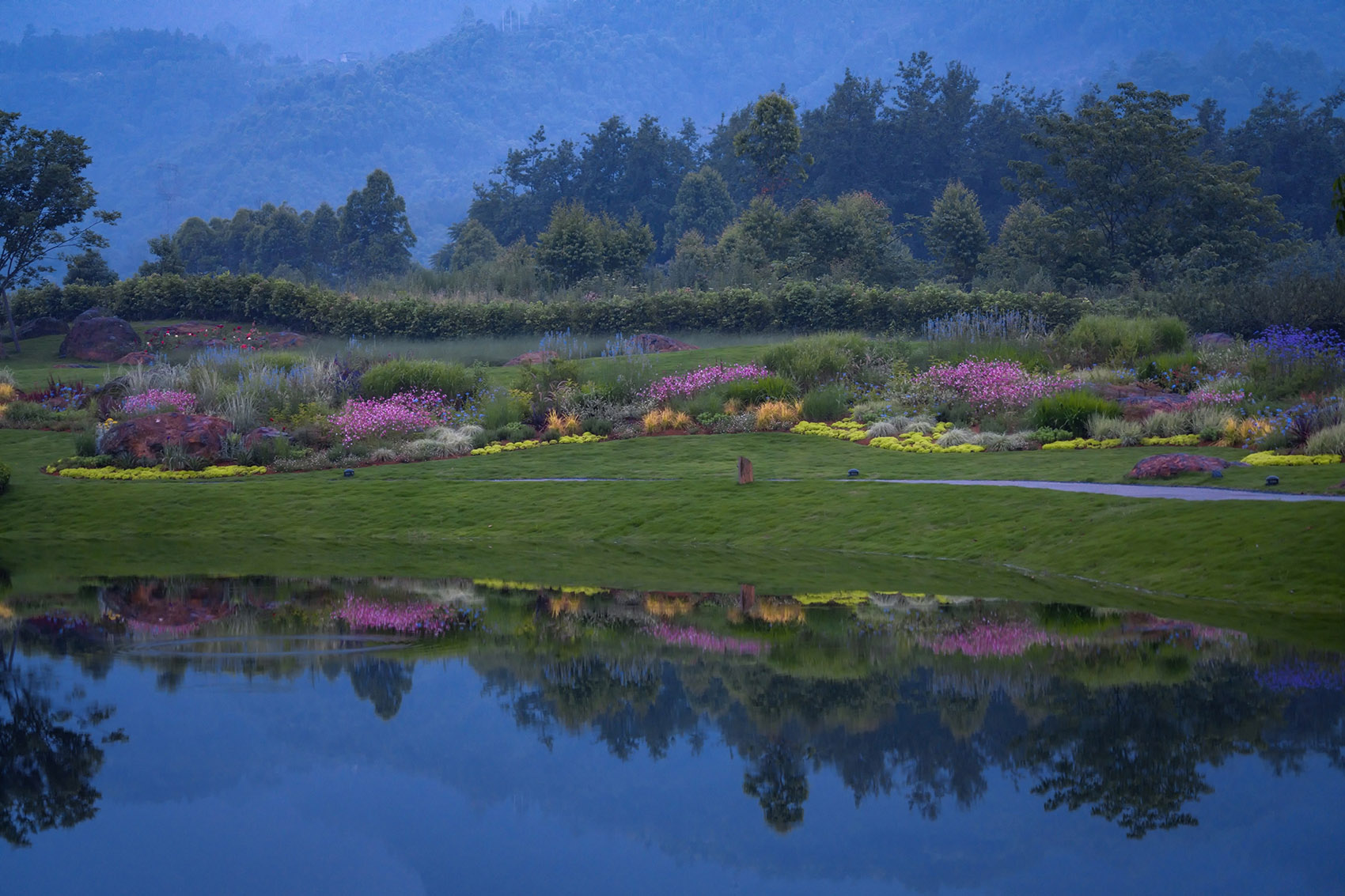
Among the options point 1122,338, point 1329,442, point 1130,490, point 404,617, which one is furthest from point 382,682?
point 1122,338

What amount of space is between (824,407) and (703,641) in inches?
520

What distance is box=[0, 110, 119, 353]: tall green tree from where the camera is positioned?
39250mm

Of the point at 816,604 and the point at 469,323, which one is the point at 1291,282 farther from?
the point at 469,323

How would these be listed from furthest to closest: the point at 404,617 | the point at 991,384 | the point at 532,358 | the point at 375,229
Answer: the point at 375,229, the point at 532,358, the point at 991,384, the point at 404,617

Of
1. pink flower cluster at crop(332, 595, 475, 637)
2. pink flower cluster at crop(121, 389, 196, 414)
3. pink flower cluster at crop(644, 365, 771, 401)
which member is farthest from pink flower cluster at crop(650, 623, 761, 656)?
pink flower cluster at crop(121, 389, 196, 414)

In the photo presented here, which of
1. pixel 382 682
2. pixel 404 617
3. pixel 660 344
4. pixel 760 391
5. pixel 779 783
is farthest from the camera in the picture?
pixel 660 344

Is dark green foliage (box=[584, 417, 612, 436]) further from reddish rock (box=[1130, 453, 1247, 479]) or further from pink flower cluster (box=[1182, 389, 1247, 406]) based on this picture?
reddish rock (box=[1130, 453, 1247, 479])

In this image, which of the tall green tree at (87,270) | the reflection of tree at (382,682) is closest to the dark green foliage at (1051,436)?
the reflection of tree at (382,682)

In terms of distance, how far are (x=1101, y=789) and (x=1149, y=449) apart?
12016mm

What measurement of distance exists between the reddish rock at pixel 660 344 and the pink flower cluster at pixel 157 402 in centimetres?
1175

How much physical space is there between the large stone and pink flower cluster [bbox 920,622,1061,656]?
37.3 metres

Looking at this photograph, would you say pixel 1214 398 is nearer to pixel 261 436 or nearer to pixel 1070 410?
pixel 1070 410

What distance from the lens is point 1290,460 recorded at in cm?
1492

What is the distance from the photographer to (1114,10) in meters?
183
